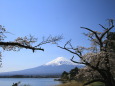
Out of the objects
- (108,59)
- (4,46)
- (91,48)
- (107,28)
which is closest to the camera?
(4,46)

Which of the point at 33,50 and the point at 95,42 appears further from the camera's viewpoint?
the point at 95,42

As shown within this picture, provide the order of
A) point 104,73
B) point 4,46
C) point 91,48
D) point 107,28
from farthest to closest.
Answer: point 91,48, point 107,28, point 104,73, point 4,46

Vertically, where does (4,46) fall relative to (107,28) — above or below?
below

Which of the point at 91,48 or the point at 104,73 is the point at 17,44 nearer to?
the point at 104,73

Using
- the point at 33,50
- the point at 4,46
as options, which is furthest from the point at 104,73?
the point at 4,46

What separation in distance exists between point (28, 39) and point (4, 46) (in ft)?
3.40

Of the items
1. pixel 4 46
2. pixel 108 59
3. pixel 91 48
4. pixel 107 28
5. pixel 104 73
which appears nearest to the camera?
pixel 4 46

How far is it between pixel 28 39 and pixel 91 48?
10.0 metres

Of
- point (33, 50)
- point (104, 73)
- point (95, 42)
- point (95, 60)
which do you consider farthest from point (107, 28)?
point (33, 50)

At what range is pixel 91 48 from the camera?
17.6 meters

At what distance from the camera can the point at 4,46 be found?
8258 mm

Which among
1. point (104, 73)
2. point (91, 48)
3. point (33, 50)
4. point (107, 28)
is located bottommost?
point (104, 73)

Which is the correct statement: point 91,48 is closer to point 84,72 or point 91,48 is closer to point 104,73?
point 84,72

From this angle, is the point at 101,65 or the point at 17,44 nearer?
the point at 17,44
